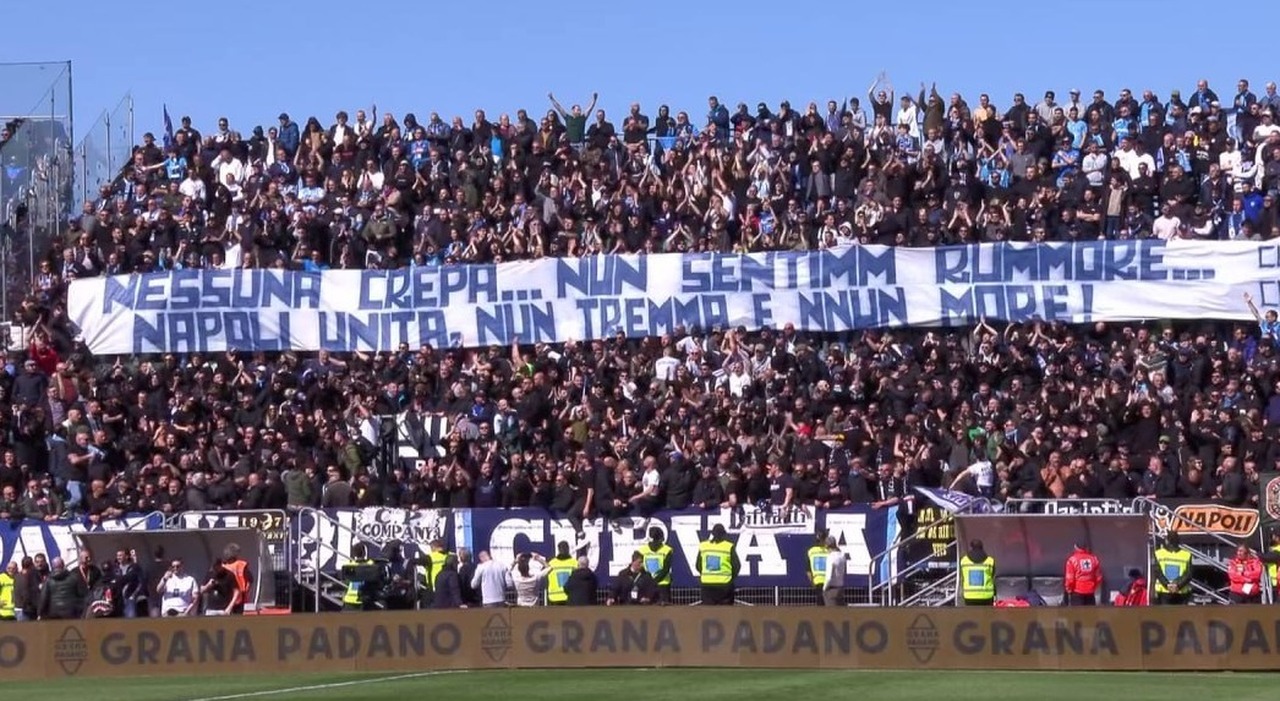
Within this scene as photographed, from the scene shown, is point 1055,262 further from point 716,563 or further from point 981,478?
point 716,563

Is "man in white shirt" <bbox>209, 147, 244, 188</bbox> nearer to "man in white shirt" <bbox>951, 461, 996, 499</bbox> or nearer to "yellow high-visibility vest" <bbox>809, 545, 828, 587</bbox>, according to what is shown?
"yellow high-visibility vest" <bbox>809, 545, 828, 587</bbox>

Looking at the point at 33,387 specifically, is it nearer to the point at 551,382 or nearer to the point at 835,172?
the point at 551,382

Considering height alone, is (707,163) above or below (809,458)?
above

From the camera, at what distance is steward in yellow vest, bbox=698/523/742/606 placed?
101 feet

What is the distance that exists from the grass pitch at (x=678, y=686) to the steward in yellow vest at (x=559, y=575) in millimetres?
3524

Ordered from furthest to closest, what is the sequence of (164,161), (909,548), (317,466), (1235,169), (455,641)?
1. (164,161)
2. (1235,169)
3. (317,466)
4. (909,548)
5. (455,641)

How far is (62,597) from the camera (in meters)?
32.3

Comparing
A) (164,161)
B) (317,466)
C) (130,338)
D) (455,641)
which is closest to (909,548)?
(455,641)

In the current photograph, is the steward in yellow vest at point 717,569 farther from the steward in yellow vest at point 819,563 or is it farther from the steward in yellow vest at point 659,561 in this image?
the steward in yellow vest at point 819,563

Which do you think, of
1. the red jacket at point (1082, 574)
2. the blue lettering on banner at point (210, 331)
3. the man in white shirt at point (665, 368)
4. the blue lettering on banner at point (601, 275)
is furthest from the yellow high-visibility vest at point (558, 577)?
the blue lettering on banner at point (210, 331)

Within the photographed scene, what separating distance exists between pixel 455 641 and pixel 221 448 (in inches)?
371

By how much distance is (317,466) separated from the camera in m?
35.5

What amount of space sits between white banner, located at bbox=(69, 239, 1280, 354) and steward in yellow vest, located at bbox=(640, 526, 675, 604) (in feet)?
25.8

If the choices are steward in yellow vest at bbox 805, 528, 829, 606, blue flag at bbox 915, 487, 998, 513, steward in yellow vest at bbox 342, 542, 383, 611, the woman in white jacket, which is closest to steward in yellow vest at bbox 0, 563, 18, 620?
steward in yellow vest at bbox 342, 542, 383, 611
